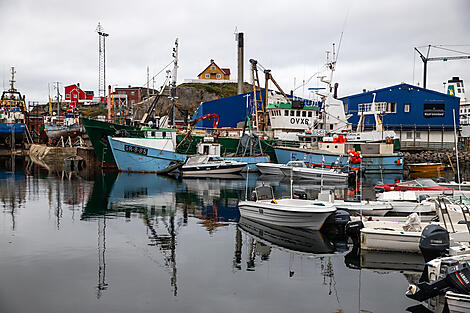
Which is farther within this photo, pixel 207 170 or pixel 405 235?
pixel 207 170

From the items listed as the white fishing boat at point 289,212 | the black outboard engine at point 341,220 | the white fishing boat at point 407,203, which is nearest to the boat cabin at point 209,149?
the white fishing boat at point 407,203

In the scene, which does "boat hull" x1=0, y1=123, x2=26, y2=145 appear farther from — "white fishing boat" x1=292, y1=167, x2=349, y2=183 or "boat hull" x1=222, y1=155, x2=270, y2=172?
"white fishing boat" x1=292, y1=167, x2=349, y2=183

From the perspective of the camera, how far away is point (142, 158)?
38625 millimetres

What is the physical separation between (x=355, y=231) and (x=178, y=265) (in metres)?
6.04

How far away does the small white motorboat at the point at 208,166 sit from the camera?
3647 cm

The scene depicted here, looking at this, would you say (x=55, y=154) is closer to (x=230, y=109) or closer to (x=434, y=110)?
(x=230, y=109)

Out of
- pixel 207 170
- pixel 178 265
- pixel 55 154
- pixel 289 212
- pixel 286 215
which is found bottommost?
pixel 178 265

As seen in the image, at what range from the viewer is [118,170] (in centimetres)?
3975

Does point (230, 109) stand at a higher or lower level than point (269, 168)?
higher

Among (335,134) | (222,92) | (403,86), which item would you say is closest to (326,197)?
(335,134)

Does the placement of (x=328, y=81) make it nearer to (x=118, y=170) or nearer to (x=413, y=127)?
(x=413, y=127)

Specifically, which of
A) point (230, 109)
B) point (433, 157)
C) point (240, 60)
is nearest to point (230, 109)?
point (230, 109)

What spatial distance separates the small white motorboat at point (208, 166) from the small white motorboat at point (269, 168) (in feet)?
4.76

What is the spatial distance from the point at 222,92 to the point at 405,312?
76074 mm
